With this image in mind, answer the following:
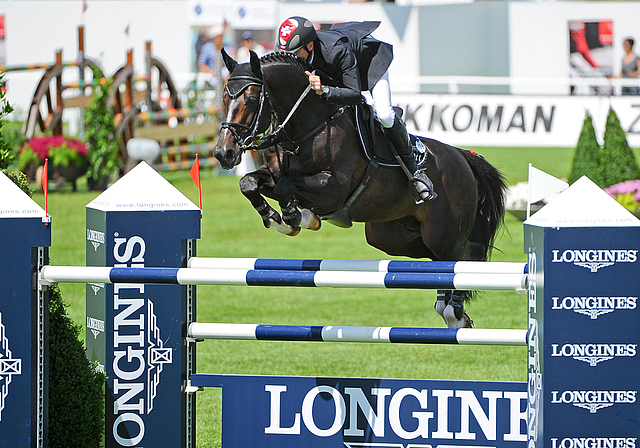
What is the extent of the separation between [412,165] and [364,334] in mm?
1715

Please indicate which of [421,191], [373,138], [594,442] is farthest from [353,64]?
[594,442]

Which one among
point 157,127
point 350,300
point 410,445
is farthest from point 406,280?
point 157,127

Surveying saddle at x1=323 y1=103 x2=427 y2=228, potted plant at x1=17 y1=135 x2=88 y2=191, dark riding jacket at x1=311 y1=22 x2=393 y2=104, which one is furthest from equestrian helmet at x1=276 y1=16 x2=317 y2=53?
potted plant at x1=17 y1=135 x2=88 y2=191

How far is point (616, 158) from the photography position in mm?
10625

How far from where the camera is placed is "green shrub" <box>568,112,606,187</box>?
10516mm

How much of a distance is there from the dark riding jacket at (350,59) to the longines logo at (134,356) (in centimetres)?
132

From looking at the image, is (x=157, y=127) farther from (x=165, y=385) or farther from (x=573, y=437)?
(x=573, y=437)

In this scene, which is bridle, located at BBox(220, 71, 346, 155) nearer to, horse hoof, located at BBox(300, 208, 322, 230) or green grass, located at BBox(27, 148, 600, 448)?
horse hoof, located at BBox(300, 208, 322, 230)

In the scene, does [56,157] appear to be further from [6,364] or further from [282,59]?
[6,364]

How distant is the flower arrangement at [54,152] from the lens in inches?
527

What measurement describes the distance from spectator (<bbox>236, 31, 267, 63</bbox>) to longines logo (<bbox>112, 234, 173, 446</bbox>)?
1511cm

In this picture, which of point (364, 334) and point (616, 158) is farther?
point (616, 158)

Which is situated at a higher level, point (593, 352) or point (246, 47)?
point (246, 47)

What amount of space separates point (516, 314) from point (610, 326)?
4.89 metres
